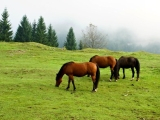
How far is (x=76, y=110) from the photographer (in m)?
11.7

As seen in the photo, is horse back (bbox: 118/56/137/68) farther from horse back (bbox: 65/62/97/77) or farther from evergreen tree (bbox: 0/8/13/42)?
evergreen tree (bbox: 0/8/13/42)

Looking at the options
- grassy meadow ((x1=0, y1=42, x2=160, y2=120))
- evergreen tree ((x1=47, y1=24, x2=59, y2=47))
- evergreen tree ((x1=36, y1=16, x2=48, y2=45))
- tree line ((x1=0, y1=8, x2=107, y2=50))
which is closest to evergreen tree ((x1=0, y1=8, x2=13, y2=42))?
tree line ((x1=0, y1=8, x2=107, y2=50))

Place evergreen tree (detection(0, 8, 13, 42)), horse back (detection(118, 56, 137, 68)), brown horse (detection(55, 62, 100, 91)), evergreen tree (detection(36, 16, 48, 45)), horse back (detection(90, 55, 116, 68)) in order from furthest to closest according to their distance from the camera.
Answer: evergreen tree (detection(36, 16, 48, 45)) < evergreen tree (detection(0, 8, 13, 42)) < horse back (detection(118, 56, 137, 68)) < horse back (detection(90, 55, 116, 68)) < brown horse (detection(55, 62, 100, 91))

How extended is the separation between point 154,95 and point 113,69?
425 centimetres

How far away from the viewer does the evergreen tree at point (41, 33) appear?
76062 mm

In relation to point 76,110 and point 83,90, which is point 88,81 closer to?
point 83,90

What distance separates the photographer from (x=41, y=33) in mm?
76562

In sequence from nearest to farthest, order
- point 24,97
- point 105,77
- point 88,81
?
point 24,97
point 88,81
point 105,77

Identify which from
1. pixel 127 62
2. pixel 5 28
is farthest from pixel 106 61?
pixel 5 28

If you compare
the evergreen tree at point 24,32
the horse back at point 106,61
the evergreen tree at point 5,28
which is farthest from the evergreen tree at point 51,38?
the horse back at point 106,61

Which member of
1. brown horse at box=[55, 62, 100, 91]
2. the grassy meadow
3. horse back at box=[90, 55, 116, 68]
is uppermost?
horse back at box=[90, 55, 116, 68]

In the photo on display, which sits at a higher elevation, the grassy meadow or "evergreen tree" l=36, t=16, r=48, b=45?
"evergreen tree" l=36, t=16, r=48, b=45

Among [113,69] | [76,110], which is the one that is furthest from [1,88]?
[113,69]

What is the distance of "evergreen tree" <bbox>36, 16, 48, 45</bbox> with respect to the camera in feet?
250
